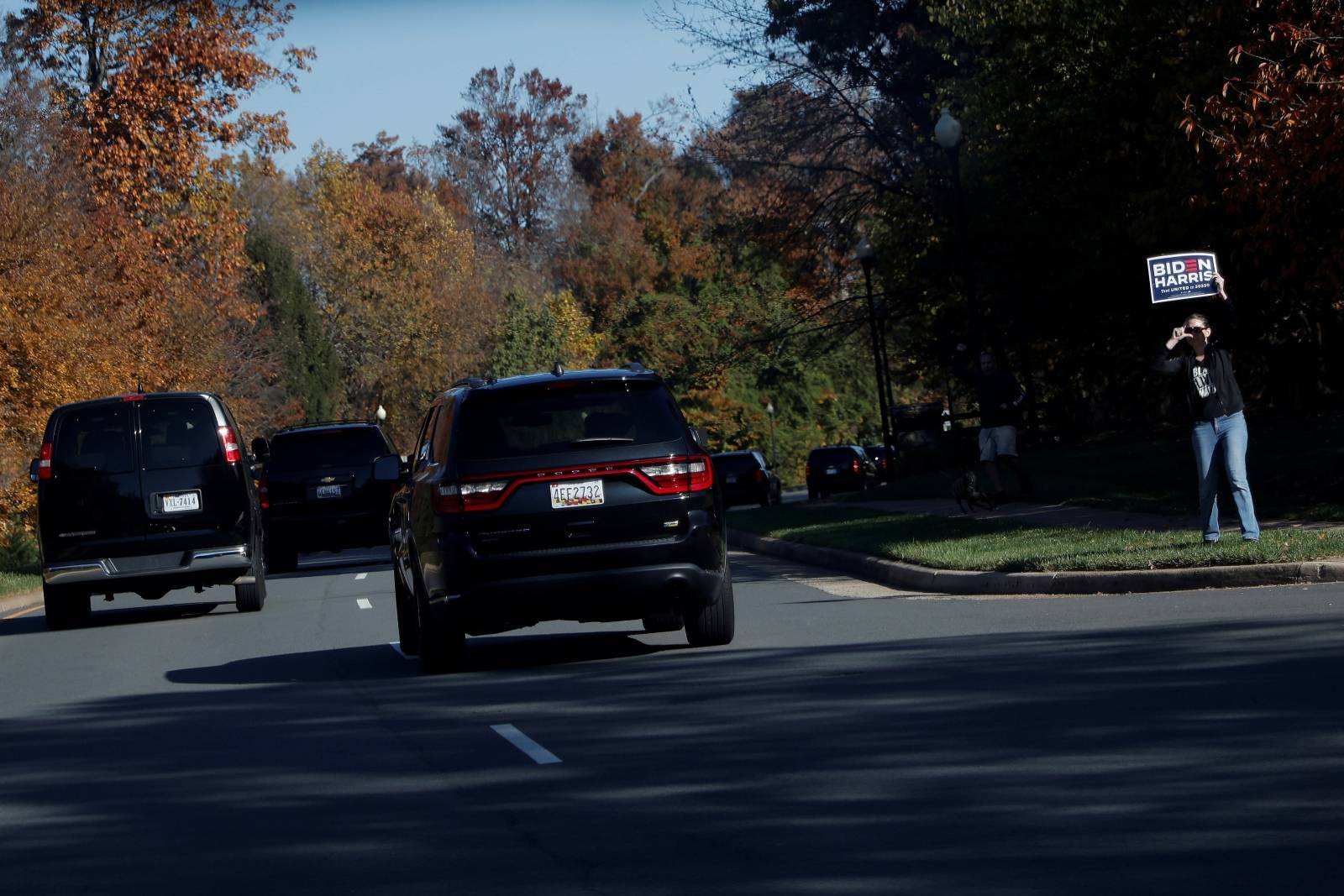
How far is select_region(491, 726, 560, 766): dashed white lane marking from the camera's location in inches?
343

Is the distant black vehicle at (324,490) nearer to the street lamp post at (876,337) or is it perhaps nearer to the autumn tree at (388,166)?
the street lamp post at (876,337)

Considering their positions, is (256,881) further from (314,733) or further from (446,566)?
(446,566)

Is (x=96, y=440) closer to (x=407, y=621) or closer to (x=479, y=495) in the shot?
(x=407, y=621)

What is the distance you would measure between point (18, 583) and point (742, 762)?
2097 centimetres

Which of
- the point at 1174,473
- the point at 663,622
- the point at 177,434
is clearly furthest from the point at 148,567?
the point at 1174,473

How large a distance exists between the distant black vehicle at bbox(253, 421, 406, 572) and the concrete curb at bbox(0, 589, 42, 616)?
330cm

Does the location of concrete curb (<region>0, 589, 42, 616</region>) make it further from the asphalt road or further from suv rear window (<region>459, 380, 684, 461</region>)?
suv rear window (<region>459, 380, 684, 461</region>)

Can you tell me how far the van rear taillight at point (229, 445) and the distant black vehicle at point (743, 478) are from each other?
75.7 ft

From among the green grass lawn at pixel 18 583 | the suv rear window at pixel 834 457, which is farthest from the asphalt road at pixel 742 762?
the suv rear window at pixel 834 457

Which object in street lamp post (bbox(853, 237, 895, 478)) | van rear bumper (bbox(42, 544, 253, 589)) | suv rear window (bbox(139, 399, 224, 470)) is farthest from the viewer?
street lamp post (bbox(853, 237, 895, 478))

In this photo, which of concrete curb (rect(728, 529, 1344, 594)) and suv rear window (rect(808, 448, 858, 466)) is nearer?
concrete curb (rect(728, 529, 1344, 594))

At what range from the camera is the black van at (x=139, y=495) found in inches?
728

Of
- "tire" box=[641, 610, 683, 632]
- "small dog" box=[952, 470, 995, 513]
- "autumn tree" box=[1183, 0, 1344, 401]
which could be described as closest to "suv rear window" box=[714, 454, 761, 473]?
"small dog" box=[952, 470, 995, 513]

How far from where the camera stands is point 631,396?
12.1 m
